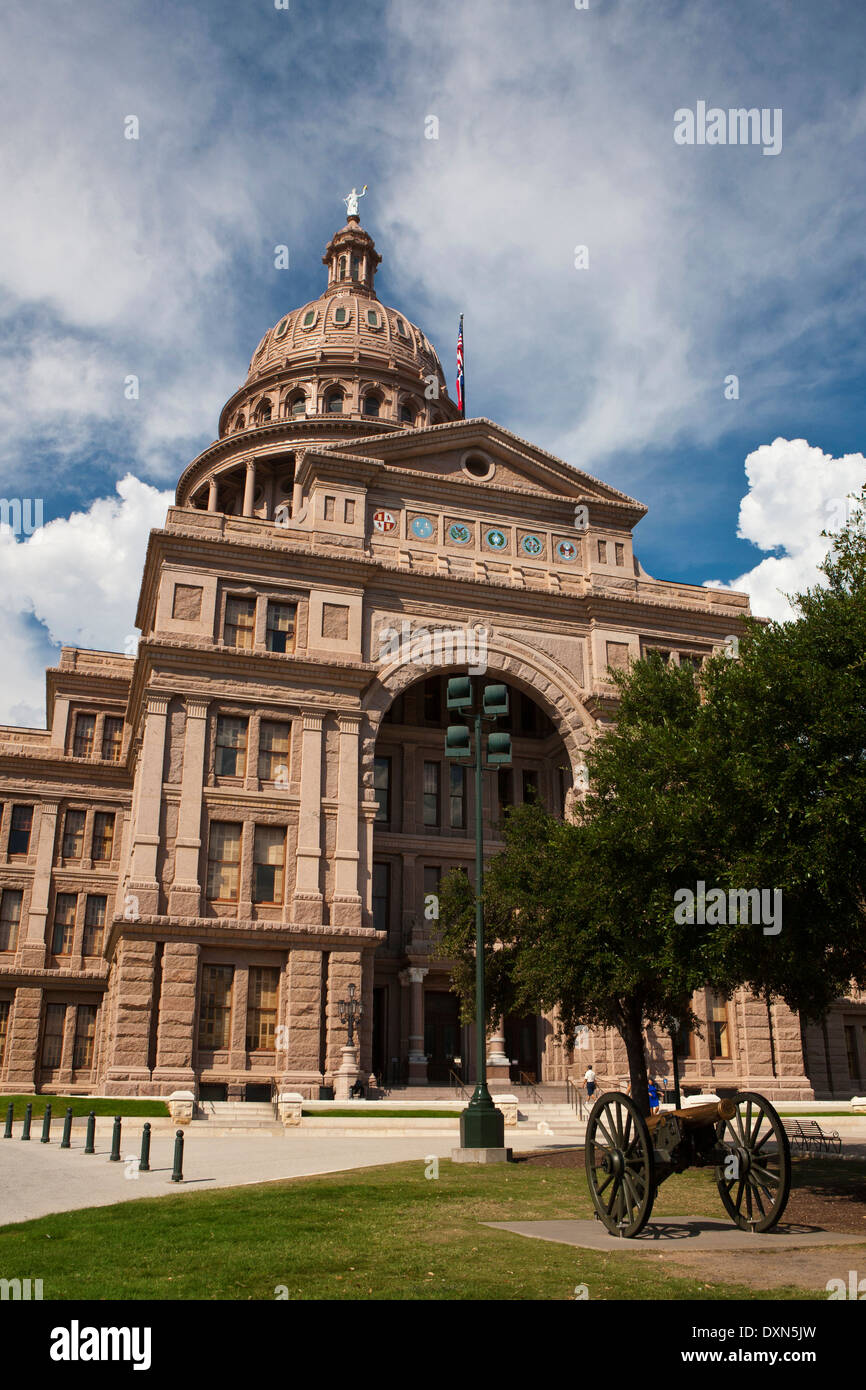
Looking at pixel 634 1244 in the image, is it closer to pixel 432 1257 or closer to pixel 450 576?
pixel 432 1257

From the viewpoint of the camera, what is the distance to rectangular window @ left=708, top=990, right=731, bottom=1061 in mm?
41656

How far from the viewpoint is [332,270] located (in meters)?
76.8

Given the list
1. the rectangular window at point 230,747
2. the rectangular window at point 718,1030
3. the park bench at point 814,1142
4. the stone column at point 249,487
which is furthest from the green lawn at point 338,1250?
the stone column at point 249,487

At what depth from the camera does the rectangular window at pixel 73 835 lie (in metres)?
49.3

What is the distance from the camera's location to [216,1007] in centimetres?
3559

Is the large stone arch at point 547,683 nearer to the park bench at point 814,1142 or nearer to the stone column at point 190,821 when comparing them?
the stone column at point 190,821

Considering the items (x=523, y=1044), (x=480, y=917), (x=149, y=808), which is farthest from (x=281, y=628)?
(x=480, y=917)

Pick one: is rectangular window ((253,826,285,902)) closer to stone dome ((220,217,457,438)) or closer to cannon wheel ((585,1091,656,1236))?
cannon wheel ((585,1091,656,1236))

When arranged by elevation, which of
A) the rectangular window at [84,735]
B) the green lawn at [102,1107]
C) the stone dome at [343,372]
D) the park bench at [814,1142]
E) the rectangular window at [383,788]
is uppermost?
the stone dome at [343,372]

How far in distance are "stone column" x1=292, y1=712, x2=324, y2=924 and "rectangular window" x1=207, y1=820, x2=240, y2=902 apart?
2014 millimetres

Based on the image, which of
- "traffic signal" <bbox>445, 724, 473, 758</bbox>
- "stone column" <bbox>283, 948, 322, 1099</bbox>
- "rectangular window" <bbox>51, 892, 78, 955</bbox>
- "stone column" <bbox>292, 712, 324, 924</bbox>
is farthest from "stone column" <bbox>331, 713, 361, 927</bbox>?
"rectangular window" <bbox>51, 892, 78, 955</bbox>

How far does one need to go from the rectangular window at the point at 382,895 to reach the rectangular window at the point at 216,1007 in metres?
9.73

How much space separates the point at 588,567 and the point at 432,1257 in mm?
37294

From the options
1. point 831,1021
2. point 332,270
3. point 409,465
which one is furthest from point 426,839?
point 332,270
